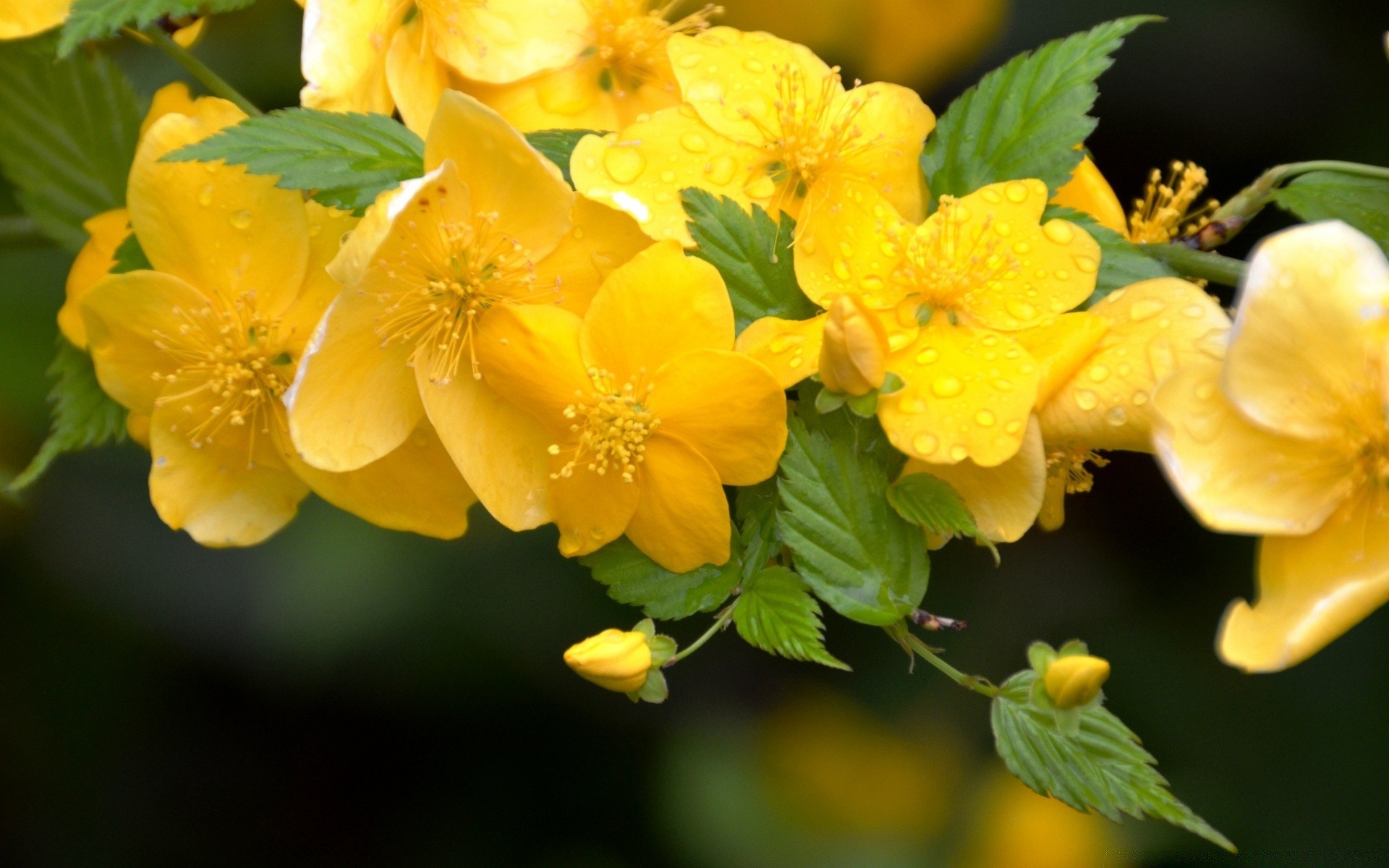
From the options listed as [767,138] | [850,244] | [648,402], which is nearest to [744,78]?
[767,138]

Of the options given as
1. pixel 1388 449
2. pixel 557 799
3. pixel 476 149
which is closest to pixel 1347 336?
pixel 1388 449

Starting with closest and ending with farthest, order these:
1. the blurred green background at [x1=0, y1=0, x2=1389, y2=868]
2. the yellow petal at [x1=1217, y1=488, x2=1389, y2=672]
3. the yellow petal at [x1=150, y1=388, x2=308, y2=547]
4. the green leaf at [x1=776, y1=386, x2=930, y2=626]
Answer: the yellow petal at [x1=1217, y1=488, x2=1389, y2=672], the green leaf at [x1=776, y1=386, x2=930, y2=626], the yellow petal at [x1=150, y1=388, x2=308, y2=547], the blurred green background at [x1=0, y1=0, x2=1389, y2=868]

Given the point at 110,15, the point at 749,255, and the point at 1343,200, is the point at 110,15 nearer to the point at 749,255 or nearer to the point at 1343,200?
the point at 749,255

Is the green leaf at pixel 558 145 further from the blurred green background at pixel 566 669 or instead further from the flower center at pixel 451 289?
the blurred green background at pixel 566 669

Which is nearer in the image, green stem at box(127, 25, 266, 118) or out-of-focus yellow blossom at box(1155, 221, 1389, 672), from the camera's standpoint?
out-of-focus yellow blossom at box(1155, 221, 1389, 672)

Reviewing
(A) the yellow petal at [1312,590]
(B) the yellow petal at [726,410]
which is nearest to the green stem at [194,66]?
(B) the yellow petal at [726,410]

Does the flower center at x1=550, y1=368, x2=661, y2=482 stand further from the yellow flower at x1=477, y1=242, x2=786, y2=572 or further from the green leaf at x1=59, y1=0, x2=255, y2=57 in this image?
the green leaf at x1=59, y1=0, x2=255, y2=57

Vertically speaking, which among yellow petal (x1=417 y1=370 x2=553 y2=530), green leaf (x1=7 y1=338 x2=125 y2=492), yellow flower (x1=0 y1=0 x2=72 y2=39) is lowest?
green leaf (x1=7 y1=338 x2=125 y2=492)

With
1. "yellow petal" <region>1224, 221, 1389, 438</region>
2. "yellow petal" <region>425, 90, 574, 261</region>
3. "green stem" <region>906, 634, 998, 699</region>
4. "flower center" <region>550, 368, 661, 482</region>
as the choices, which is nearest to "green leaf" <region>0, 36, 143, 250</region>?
"yellow petal" <region>425, 90, 574, 261</region>
